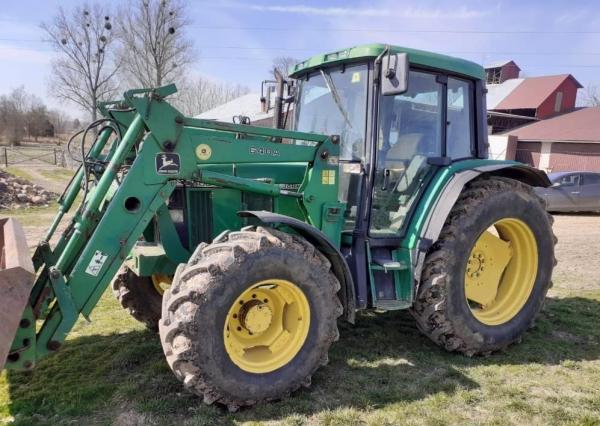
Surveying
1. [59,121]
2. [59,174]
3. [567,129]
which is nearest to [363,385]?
[59,174]

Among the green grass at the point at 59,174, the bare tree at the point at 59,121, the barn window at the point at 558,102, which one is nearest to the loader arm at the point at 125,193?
the green grass at the point at 59,174

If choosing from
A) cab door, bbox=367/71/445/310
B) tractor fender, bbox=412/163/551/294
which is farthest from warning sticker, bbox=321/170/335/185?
tractor fender, bbox=412/163/551/294

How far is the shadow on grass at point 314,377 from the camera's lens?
324cm

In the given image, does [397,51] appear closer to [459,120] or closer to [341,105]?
[341,105]

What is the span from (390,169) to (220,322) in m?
1.93

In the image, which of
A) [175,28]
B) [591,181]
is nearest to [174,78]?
[175,28]

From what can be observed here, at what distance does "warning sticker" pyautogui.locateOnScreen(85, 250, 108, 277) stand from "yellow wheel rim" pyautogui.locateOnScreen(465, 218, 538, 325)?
9.72ft

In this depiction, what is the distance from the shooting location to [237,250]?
312 centimetres

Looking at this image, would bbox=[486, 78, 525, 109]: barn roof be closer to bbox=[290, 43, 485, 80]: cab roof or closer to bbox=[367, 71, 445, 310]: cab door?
bbox=[290, 43, 485, 80]: cab roof

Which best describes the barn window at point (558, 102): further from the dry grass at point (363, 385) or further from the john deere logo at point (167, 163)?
the john deere logo at point (167, 163)

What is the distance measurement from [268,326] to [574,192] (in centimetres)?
1340

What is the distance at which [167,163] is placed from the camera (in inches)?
131

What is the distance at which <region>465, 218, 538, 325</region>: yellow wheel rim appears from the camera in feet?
14.7

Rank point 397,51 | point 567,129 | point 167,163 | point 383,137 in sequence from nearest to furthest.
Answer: point 167,163, point 397,51, point 383,137, point 567,129
